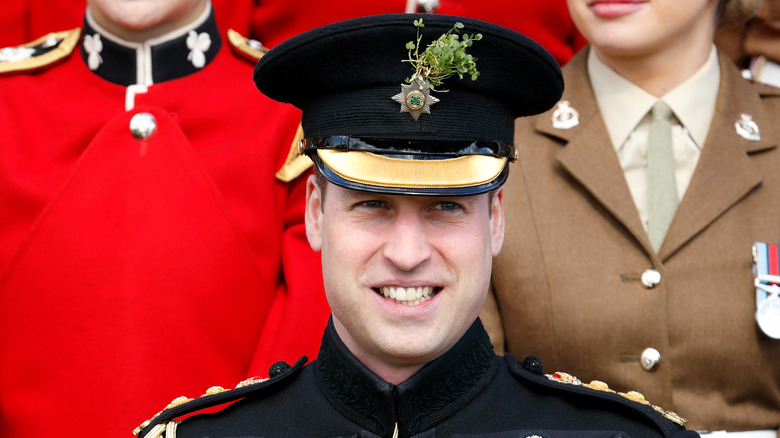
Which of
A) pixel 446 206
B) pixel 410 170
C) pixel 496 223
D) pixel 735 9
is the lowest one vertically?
pixel 735 9

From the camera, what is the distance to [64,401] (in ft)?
8.75

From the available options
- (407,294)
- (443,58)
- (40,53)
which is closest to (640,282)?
(407,294)

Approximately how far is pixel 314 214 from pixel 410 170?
12.1 inches

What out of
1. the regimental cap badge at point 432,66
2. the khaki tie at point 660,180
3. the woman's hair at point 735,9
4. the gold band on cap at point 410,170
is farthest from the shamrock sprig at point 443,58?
the woman's hair at point 735,9

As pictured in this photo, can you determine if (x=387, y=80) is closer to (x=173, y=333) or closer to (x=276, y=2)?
(x=173, y=333)

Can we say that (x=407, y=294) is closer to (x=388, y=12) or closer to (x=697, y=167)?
(x=697, y=167)

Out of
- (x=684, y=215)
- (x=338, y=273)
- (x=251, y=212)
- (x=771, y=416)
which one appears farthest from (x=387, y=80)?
(x=771, y=416)

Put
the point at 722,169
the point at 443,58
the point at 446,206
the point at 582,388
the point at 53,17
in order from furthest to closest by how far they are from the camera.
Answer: the point at 53,17 < the point at 722,169 < the point at 582,388 < the point at 446,206 < the point at 443,58

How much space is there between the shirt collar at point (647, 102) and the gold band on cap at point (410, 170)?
0.94 m

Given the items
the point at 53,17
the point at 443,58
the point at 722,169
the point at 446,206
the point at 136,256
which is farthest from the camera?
the point at 53,17

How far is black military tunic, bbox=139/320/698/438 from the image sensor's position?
2.15 m

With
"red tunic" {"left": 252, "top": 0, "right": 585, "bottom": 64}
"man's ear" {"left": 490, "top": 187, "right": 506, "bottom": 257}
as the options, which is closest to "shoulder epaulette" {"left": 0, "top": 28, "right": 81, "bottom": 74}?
"red tunic" {"left": 252, "top": 0, "right": 585, "bottom": 64}

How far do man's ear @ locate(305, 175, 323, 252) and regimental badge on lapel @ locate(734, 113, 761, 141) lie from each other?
1.26 m

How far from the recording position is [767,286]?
8.96 feet
